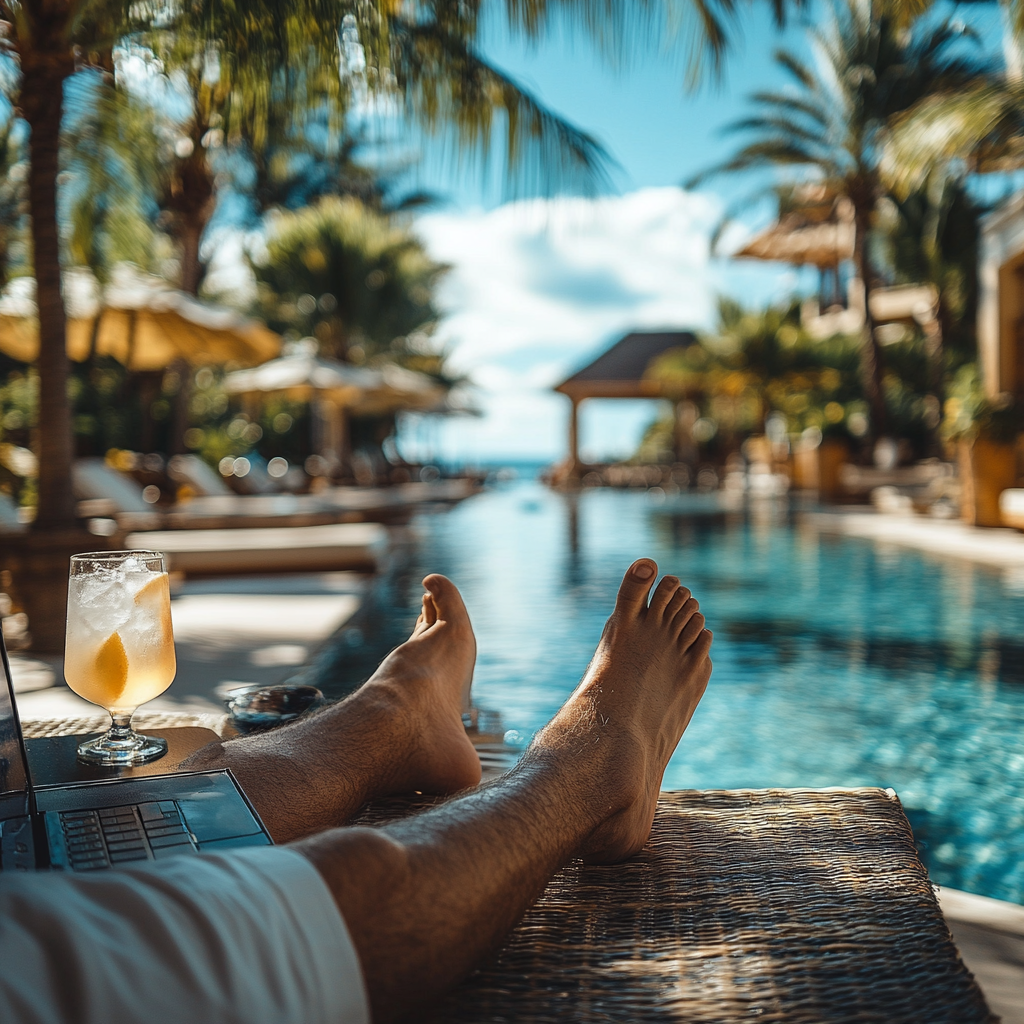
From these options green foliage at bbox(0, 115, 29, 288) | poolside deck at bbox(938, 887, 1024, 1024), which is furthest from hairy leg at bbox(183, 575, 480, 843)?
green foliage at bbox(0, 115, 29, 288)

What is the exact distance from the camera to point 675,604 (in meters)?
1.74

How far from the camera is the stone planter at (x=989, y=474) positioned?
9430 mm

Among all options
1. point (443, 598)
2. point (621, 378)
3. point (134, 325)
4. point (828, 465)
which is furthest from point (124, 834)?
point (621, 378)

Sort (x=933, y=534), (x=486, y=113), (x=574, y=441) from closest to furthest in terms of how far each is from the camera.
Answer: (x=486, y=113) < (x=933, y=534) < (x=574, y=441)

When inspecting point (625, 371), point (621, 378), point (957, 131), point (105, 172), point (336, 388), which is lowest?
point (336, 388)

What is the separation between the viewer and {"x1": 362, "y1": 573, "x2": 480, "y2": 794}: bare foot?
1.60m

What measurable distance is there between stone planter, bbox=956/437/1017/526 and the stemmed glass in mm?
9734

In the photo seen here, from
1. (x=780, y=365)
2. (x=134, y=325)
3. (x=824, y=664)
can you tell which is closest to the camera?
(x=824, y=664)

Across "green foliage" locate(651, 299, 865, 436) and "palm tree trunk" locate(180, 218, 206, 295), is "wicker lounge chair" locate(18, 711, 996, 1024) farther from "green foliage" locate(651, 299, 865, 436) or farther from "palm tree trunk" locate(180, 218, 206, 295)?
"green foliage" locate(651, 299, 865, 436)

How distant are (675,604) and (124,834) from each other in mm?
1036

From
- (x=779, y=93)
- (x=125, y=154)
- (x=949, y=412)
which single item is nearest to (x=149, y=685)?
(x=125, y=154)

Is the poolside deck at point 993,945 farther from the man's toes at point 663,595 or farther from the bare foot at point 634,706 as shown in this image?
the man's toes at point 663,595

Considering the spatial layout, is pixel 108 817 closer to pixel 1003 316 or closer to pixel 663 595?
pixel 663 595

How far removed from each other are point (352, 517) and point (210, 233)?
15237mm
